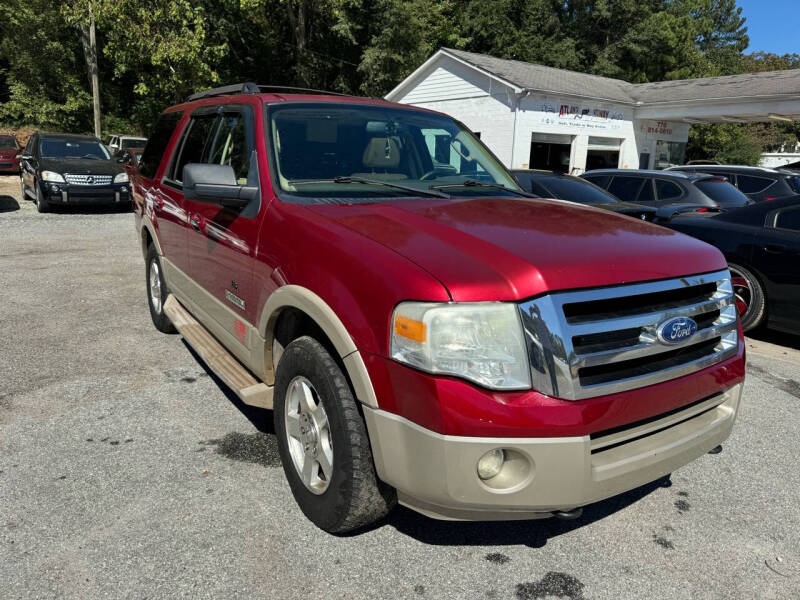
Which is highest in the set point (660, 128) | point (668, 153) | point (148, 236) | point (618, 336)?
point (660, 128)

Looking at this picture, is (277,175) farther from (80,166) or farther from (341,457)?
(80,166)

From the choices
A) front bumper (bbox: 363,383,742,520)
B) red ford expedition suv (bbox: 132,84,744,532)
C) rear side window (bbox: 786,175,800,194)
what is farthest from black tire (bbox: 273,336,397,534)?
rear side window (bbox: 786,175,800,194)

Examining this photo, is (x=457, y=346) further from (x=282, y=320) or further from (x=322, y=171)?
(x=322, y=171)

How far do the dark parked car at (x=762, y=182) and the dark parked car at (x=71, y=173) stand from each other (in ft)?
41.6

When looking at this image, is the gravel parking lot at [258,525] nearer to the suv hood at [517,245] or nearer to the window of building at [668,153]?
the suv hood at [517,245]

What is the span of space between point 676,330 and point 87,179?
13873 mm

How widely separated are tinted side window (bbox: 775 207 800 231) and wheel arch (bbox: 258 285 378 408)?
5347 millimetres

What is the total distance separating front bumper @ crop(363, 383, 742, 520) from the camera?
2.13m

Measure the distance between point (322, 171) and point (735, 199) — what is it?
25.6 feet

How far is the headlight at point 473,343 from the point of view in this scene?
2.13 m

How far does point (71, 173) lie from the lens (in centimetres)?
1338

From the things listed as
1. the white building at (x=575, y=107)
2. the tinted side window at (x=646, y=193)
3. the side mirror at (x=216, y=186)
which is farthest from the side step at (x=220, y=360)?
the white building at (x=575, y=107)

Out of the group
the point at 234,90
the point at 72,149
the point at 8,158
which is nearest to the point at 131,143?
the point at 8,158

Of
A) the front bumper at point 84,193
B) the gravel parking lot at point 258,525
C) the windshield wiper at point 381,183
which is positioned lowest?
the gravel parking lot at point 258,525
